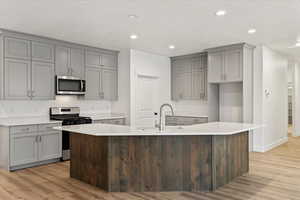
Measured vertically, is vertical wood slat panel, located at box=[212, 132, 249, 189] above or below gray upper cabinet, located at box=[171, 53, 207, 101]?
below

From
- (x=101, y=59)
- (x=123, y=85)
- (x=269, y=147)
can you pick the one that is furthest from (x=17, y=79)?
(x=269, y=147)

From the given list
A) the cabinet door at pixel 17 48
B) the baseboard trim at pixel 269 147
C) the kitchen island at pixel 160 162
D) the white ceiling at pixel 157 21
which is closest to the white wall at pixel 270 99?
the baseboard trim at pixel 269 147

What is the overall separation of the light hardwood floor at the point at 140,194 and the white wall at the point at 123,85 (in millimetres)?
2128

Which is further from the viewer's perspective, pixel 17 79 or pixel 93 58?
pixel 93 58

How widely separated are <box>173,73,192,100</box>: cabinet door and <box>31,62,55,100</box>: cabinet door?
11.8 ft

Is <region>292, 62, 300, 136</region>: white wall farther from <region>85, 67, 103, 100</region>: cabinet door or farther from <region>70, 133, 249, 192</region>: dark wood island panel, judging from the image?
<region>85, 67, 103, 100</region>: cabinet door

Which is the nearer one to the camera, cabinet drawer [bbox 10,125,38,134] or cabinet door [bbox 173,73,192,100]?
cabinet drawer [bbox 10,125,38,134]

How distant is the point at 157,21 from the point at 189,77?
126 inches

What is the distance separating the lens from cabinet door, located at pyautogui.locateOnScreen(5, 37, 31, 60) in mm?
4418

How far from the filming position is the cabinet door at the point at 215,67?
586cm

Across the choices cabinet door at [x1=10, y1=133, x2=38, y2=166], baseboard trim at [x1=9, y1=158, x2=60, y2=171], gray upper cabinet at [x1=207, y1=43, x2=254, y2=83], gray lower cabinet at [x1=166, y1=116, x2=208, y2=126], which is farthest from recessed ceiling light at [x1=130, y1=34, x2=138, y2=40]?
baseboard trim at [x1=9, y1=158, x2=60, y2=171]

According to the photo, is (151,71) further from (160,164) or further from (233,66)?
(160,164)

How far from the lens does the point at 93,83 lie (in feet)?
19.2

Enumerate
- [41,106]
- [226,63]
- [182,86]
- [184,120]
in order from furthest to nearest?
1. [182,86]
2. [184,120]
3. [226,63]
4. [41,106]
